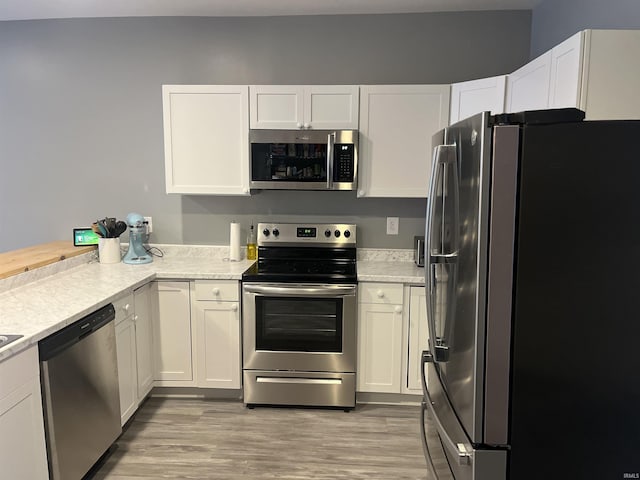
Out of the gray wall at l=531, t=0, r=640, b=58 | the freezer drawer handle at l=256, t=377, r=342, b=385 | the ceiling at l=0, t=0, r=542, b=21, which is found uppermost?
the ceiling at l=0, t=0, r=542, b=21

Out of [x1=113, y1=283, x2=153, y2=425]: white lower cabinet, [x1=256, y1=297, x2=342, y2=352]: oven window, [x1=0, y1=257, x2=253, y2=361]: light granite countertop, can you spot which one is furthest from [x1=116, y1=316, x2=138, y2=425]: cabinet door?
[x1=256, y1=297, x2=342, y2=352]: oven window

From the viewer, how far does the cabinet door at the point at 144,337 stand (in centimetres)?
293

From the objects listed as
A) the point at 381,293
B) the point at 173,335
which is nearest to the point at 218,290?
the point at 173,335

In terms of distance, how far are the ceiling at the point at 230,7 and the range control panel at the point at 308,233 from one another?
1511 millimetres

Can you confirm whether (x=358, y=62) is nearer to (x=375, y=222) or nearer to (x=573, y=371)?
(x=375, y=222)

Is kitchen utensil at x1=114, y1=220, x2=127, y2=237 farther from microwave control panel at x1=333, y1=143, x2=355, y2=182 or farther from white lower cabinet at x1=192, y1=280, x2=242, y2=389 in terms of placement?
microwave control panel at x1=333, y1=143, x2=355, y2=182

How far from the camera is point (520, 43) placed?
10.7ft

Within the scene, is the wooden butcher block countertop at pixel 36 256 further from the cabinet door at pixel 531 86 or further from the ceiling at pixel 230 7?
the cabinet door at pixel 531 86

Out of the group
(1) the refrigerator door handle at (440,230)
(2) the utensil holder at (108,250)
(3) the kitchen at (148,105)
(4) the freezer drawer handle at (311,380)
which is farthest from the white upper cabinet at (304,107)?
(4) the freezer drawer handle at (311,380)

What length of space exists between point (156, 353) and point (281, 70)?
2.20 metres

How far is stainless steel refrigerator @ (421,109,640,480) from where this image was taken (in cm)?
122

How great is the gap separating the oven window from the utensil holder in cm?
116

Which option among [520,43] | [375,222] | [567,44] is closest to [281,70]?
[375,222]

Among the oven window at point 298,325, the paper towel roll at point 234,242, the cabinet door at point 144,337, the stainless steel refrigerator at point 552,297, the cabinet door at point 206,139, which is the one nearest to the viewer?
the stainless steel refrigerator at point 552,297
